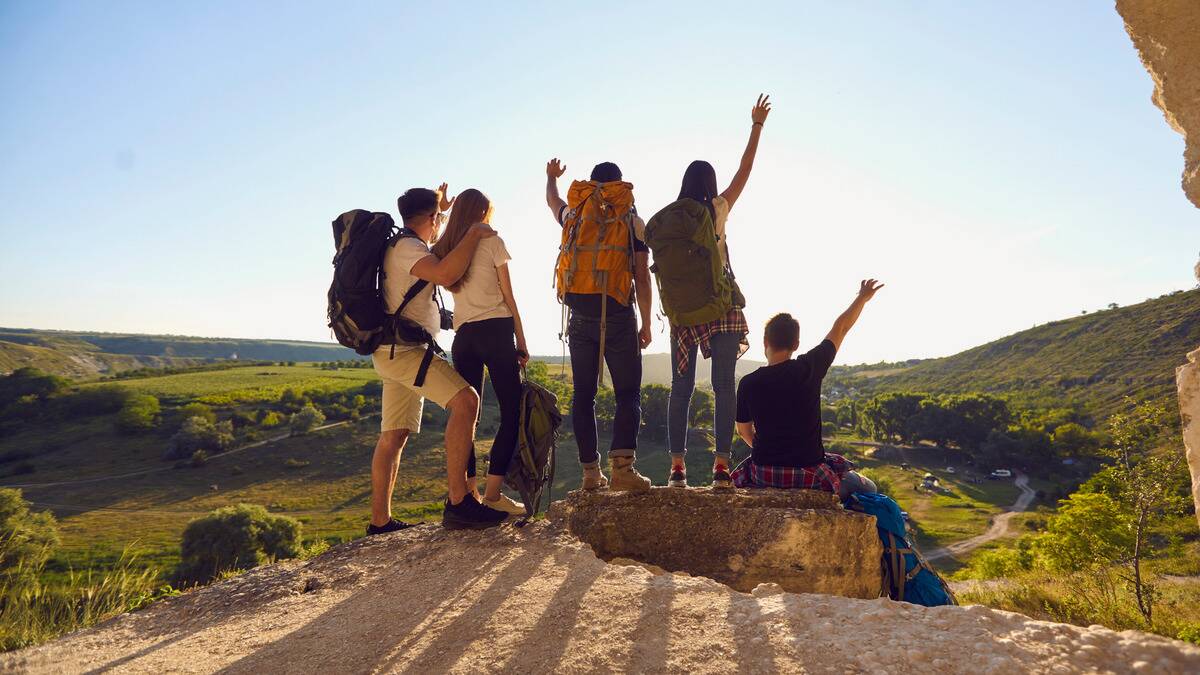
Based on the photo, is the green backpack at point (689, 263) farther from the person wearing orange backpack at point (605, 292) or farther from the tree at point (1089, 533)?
the tree at point (1089, 533)

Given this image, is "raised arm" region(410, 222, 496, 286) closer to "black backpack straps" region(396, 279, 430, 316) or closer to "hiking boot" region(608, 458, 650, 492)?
"black backpack straps" region(396, 279, 430, 316)

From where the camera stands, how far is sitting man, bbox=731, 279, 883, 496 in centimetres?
430

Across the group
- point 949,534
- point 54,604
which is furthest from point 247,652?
point 949,534

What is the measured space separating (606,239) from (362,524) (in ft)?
197

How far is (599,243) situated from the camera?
4.42 metres

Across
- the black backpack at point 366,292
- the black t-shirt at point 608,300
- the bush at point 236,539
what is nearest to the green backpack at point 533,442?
the black t-shirt at point 608,300

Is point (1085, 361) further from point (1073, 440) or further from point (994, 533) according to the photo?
point (994, 533)

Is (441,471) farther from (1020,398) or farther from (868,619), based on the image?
(1020,398)

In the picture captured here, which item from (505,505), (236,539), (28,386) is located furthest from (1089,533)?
(28,386)

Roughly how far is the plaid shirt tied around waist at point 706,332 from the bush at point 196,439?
101 meters

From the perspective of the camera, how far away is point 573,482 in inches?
2356

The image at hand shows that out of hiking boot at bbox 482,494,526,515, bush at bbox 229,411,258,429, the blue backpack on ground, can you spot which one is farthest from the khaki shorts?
bush at bbox 229,411,258,429

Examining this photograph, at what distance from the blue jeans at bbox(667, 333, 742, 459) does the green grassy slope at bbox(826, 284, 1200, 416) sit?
95505mm

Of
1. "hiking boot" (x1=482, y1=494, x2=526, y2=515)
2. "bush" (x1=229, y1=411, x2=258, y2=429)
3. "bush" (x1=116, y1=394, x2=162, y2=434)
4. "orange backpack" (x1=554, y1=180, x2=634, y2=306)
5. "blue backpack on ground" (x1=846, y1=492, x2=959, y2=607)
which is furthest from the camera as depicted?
"bush" (x1=229, y1=411, x2=258, y2=429)
